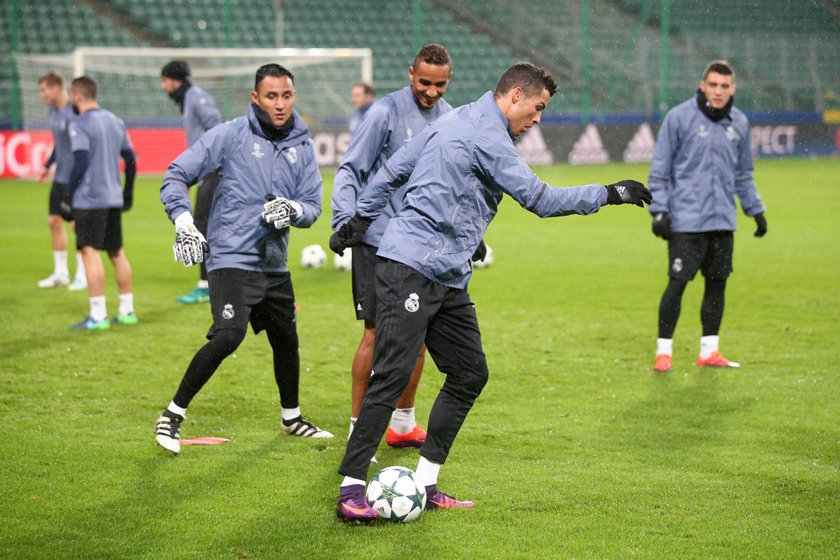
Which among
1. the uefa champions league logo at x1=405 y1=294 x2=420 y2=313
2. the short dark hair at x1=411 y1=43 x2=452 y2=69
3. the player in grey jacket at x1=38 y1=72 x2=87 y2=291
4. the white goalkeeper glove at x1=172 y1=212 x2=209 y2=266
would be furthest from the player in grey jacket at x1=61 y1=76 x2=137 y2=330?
the uefa champions league logo at x1=405 y1=294 x2=420 y2=313

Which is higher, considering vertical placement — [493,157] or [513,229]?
[493,157]

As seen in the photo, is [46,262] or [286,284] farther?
[46,262]

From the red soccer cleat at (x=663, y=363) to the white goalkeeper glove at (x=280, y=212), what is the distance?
352 centimetres

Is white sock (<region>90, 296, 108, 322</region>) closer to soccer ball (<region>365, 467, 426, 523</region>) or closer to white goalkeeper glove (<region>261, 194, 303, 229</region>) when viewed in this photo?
white goalkeeper glove (<region>261, 194, 303, 229</region>)

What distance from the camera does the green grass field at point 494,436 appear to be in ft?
15.3

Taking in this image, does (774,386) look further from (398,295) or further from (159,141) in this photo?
(159,141)

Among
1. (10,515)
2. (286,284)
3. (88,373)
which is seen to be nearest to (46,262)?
(88,373)

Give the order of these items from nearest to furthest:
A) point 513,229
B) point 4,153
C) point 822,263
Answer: point 822,263 < point 513,229 < point 4,153

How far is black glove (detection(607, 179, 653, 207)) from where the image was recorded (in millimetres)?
4789

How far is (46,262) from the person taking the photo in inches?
545

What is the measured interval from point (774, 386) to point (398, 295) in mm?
3877

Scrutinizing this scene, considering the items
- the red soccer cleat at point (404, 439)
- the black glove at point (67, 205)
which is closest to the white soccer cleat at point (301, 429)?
the red soccer cleat at point (404, 439)

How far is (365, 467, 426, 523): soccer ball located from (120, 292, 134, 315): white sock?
5626 millimetres

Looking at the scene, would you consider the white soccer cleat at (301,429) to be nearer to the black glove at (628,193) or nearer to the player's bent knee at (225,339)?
the player's bent knee at (225,339)
